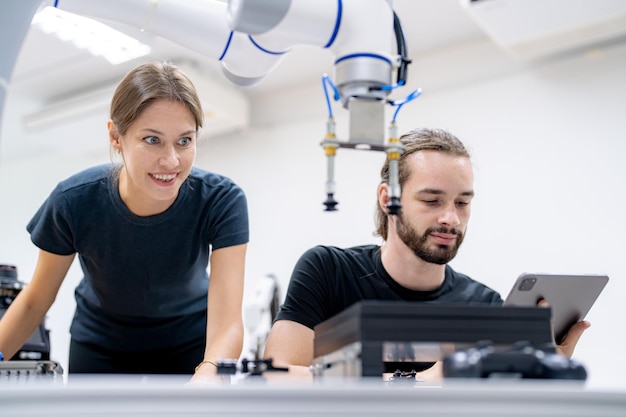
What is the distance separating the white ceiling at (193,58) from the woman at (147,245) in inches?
78.2

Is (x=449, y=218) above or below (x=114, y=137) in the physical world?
below

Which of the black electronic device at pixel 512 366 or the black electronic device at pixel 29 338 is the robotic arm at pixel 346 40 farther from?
the black electronic device at pixel 29 338

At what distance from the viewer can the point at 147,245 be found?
1.66m

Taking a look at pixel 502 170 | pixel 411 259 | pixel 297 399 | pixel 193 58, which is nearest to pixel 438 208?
pixel 411 259

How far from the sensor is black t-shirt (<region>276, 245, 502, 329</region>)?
1.64 m

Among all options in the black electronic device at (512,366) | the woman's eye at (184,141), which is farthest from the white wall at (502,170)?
the black electronic device at (512,366)

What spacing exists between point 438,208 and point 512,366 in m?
1.05

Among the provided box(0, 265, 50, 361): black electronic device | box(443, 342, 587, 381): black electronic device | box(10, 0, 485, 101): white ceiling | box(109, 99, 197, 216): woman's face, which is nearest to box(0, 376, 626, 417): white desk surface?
box(443, 342, 587, 381): black electronic device

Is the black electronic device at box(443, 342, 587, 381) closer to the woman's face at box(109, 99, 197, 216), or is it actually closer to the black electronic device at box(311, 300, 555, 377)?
the black electronic device at box(311, 300, 555, 377)

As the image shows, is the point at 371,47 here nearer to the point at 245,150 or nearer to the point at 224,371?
the point at 224,371

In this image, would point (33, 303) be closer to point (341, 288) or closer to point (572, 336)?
point (341, 288)

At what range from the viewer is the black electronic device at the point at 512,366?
2.27 ft

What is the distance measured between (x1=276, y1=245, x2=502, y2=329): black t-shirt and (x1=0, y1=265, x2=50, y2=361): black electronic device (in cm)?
60

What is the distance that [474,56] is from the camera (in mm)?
3639
